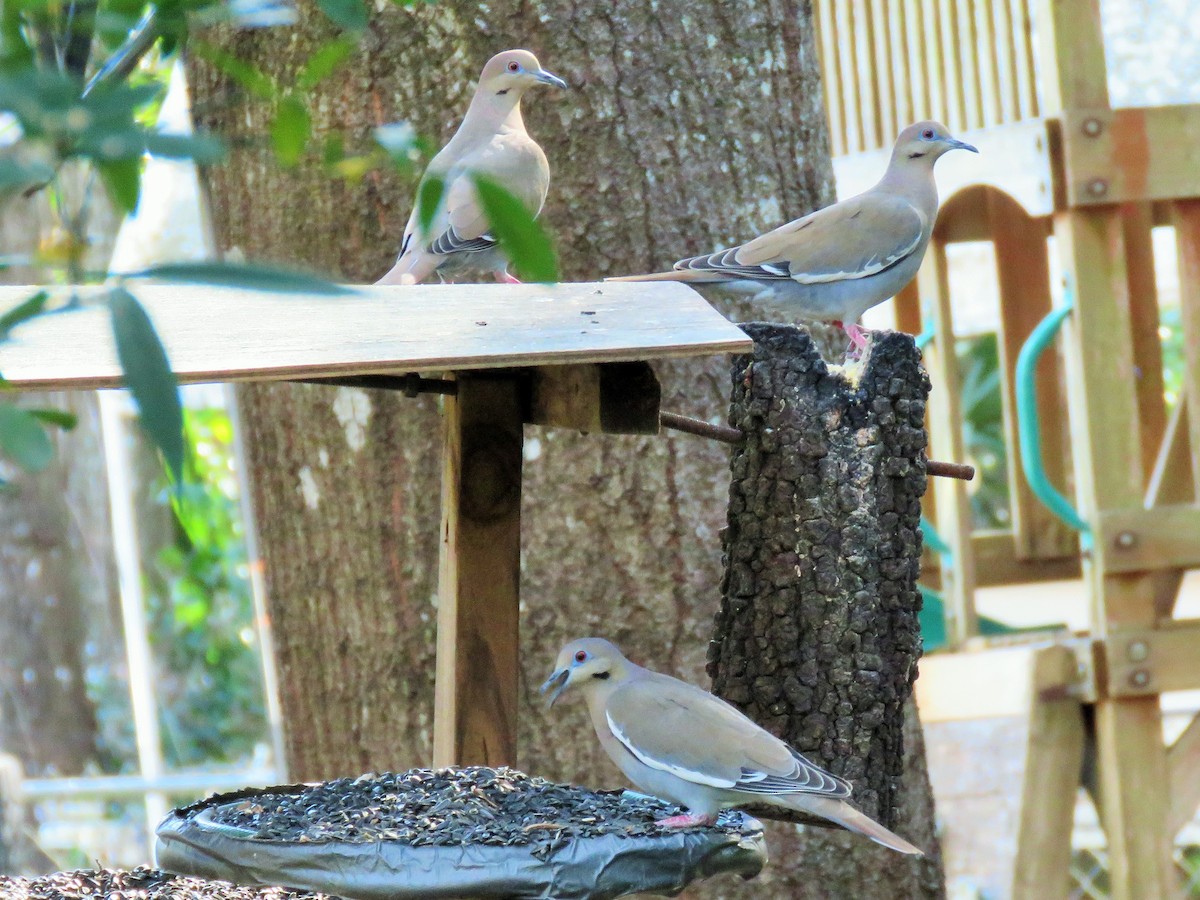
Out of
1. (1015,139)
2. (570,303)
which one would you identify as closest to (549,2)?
(570,303)

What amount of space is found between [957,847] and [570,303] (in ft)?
19.3

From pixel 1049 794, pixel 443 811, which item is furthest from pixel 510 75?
pixel 1049 794

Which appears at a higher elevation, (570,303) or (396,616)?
(570,303)

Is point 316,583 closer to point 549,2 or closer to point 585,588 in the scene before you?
point 585,588

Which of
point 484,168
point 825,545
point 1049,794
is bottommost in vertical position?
point 1049,794

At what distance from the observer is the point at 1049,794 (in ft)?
17.7

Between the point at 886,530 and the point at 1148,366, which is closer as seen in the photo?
the point at 886,530

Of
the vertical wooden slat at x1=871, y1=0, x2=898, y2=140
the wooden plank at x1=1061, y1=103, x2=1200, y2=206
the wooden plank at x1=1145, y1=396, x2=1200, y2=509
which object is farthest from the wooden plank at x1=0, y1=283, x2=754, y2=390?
the wooden plank at x1=1145, y1=396, x2=1200, y2=509

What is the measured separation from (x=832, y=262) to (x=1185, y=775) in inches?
111

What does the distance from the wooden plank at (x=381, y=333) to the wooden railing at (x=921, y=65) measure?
3.41 metres

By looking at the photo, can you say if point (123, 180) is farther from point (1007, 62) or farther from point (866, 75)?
point (866, 75)

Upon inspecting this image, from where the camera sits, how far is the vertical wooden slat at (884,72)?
5754 millimetres

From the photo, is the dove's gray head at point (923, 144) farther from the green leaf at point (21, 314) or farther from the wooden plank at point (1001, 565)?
the wooden plank at point (1001, 565)

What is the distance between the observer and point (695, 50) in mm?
3820
